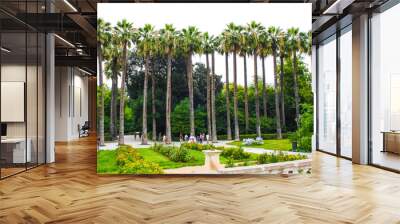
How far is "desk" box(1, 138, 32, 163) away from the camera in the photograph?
6.75 meters

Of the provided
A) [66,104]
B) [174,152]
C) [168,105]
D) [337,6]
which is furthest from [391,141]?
[66,104]

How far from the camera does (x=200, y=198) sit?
17.3 ft

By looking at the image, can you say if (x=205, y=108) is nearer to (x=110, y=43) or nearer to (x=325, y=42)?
(x=110, y=43)

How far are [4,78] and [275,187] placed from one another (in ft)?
15.6

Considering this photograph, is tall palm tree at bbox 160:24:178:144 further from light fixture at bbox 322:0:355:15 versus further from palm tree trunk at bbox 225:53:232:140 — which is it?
light fixture at bbox 322:0:355:15

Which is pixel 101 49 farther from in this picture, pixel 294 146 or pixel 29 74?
pixel 294 146

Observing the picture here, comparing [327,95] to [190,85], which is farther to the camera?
[327,95]

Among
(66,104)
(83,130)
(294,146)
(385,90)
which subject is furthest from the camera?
(83,130)

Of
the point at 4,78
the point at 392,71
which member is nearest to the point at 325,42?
the point at 392,71

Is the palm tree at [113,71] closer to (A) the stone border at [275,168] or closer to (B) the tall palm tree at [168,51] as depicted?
(B) the tall palm tree at [168,51]

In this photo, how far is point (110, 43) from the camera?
6.87 metres


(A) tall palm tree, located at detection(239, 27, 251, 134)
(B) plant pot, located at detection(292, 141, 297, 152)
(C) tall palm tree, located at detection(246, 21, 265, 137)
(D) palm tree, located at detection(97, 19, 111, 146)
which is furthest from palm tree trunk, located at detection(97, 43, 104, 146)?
(B) plant pot, located at detection(292, 141, 297, 152)

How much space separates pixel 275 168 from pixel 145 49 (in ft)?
10.1

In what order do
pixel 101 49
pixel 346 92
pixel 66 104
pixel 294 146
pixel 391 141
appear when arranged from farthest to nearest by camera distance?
pixel 66 104, pixel 346 92, pixel 391 141, pixel 294 146, pixel 101 49
